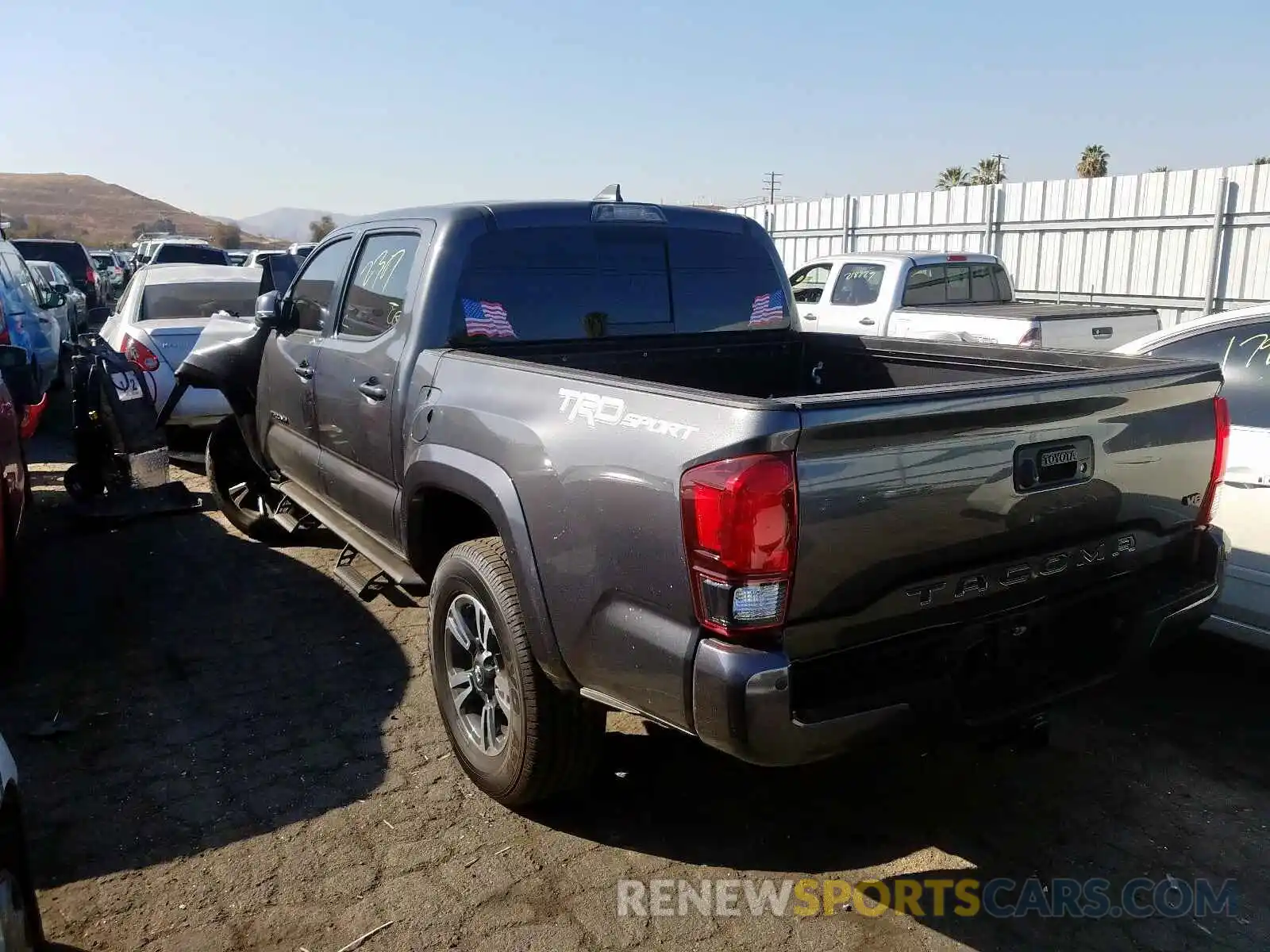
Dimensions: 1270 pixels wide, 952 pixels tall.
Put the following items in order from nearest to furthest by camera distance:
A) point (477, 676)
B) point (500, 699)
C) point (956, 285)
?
point (500, 699) < point (477, 676) < point (956, 285)

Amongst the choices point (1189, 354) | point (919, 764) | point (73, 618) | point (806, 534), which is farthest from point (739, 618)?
point (73, 618)

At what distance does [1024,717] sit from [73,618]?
4711 mm

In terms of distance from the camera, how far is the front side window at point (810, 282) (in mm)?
12594

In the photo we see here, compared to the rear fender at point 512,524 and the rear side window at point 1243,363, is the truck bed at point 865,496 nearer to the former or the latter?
the rear fender at point 512,524

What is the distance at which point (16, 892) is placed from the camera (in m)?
2.34

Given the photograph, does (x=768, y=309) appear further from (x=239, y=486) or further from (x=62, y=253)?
(x=62, y=253)

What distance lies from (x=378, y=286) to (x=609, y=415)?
2145 mm

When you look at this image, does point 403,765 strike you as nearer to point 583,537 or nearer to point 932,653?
point 583,537

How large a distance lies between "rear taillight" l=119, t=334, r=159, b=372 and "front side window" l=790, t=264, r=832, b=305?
23.9 ft

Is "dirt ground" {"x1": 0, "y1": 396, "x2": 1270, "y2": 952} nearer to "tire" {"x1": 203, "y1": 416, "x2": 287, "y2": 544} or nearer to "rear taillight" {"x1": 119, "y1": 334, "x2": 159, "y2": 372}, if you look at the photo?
"tire" {"x1": 203, "y1": 416, "x2": 287, "y2": 544}

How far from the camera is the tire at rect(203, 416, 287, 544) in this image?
21.7 ft

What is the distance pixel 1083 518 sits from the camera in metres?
2.96

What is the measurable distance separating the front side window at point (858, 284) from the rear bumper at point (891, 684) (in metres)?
8.39

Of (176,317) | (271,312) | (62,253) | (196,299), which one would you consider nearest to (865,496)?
(271,312)
